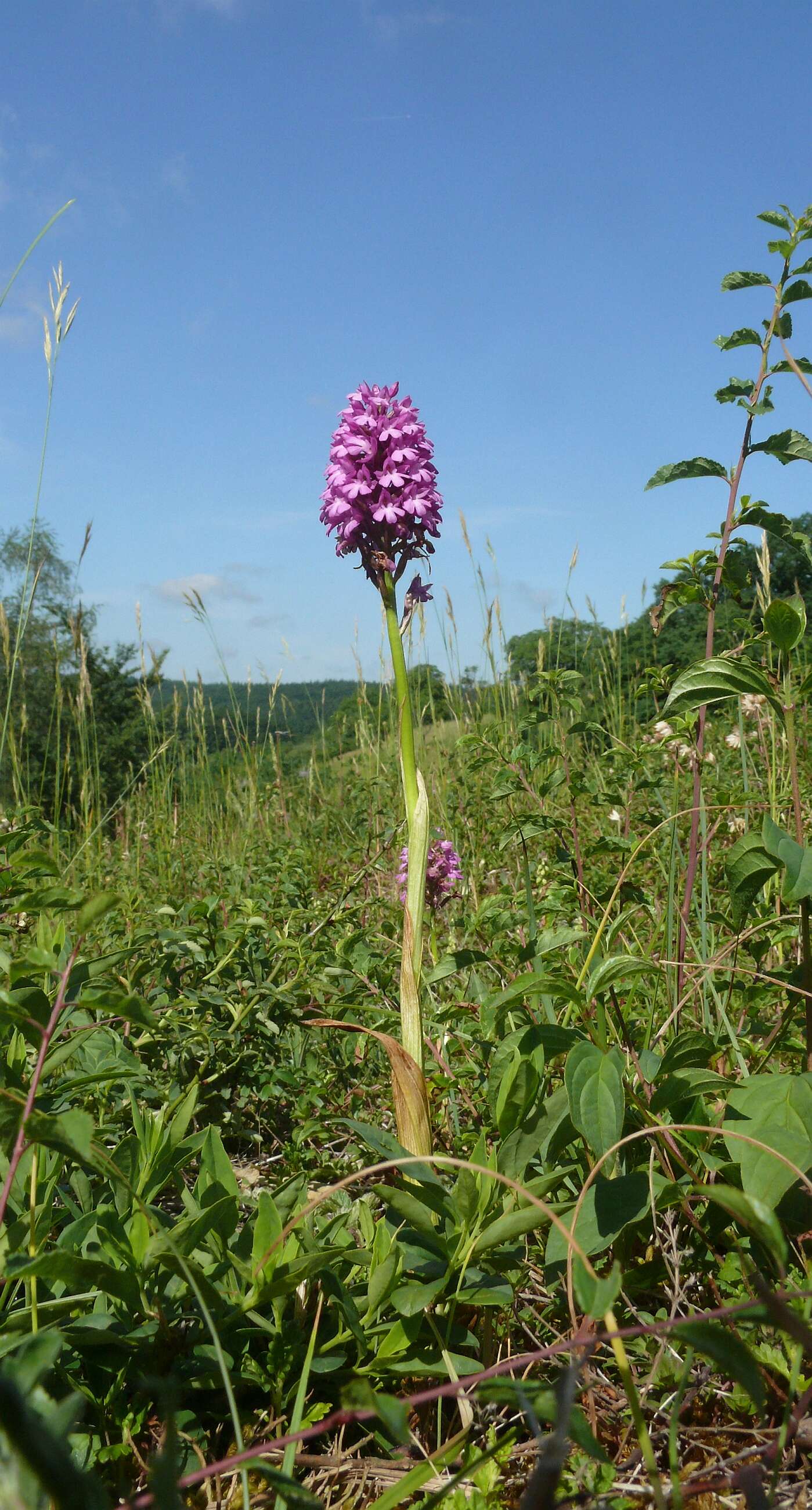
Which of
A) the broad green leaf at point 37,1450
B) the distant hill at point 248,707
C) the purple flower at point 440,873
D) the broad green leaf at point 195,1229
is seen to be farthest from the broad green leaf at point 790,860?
the distant hill at point 248,707

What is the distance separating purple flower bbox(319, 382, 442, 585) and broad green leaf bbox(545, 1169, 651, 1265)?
3.85 ft

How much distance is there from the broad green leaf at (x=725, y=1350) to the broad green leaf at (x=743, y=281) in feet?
5.98

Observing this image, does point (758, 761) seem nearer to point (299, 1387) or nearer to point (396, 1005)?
point (396, 1005)

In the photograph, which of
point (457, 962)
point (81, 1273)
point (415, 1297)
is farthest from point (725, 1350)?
point (457, 962)

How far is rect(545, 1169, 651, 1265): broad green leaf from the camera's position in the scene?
1.11m

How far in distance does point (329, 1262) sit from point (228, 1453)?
0.90ft

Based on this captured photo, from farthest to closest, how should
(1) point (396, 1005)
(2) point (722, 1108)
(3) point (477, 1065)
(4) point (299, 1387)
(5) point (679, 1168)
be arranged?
(1) point (396, 1005)
(3) point (477, 1065)
(2) point (722, 1108)
(5) point (679, 1168)
(4) point (299, 1387)

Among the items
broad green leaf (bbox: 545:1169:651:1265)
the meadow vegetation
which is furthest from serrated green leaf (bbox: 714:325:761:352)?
broad green leaf (bbox: 545:1169:651:1265)

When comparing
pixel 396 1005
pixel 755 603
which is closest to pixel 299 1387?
pixel 396 1005

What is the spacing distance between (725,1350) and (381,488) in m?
1.55

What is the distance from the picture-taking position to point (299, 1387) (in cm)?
105

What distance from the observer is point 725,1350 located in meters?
0.65

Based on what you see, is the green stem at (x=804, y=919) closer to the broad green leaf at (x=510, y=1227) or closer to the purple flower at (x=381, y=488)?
the broad green leaf at (x=510, y=1227)

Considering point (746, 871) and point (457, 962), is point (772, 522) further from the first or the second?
point (457, 962)
